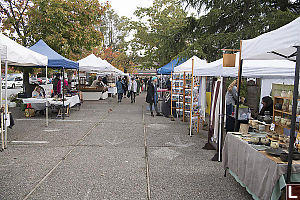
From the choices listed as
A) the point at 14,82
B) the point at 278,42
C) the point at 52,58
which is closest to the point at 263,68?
the point at 278,42

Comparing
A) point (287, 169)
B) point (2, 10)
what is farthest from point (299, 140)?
point (2, 10)

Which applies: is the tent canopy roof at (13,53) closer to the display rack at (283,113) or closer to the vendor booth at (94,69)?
the display rack at (283,113)

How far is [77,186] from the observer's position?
4.37 m

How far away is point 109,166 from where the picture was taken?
5.38m

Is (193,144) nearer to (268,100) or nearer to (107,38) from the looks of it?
(268,100)

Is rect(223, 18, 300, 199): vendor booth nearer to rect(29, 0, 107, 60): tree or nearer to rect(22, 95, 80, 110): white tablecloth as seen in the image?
rect(22, 95, 80, 110): white tablecloth

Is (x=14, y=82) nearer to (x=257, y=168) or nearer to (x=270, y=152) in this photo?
(x=257, y=168)

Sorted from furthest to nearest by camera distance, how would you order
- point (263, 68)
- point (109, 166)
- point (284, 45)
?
1. point (263, 68)
2. point (109, 166)
3. point (284, 45)

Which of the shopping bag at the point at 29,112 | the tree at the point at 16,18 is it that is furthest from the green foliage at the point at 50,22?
the shopping bag at the point at 29,112

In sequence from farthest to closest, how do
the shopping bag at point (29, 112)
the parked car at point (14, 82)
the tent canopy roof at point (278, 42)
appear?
the parked car at point (14, 82)
the shopping bag at point (29, 112)
the tent canopy roof at point (278, 42)

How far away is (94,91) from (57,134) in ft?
39.2

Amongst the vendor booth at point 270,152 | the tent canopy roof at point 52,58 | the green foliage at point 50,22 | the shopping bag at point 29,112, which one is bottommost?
the shopping bag at point 29,112

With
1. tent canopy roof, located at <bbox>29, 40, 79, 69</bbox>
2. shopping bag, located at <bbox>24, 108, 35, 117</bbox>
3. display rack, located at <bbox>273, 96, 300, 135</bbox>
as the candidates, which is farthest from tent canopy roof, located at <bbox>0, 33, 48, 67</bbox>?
display rack, located at <bbox>273, 96, 300, 135</bbox>

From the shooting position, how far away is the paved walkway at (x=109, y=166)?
4188 millimetres
